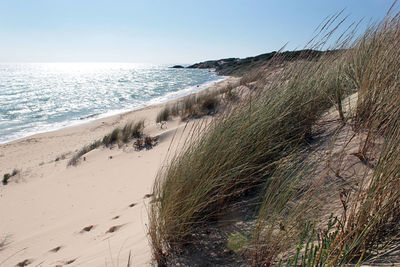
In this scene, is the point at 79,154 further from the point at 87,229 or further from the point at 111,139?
the point at 87,229

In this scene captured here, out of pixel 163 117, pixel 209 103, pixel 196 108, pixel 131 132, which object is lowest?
pixel 131 132

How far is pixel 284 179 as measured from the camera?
171 cm

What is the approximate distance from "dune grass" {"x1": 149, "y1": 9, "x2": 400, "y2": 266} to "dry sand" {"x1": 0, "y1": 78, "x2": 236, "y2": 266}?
38cm

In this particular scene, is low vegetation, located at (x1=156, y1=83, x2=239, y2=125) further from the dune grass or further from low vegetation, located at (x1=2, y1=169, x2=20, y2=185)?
the dune grass

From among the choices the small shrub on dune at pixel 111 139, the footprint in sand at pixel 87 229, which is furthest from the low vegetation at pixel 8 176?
the footprint in sand at pixel 87 229

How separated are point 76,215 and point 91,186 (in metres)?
1.07

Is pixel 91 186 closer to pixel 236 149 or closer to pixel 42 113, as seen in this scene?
pixel 236 149

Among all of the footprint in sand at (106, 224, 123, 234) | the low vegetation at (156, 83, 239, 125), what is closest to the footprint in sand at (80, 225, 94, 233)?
the footprint in sand at (106, 224, 123, 234)

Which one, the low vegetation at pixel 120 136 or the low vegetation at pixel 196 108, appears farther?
the low vegetation at pixel 196 108

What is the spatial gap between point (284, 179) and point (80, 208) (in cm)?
328

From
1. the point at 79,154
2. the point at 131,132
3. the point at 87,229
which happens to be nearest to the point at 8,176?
the point at 79,154

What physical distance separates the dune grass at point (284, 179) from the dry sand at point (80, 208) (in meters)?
0.38

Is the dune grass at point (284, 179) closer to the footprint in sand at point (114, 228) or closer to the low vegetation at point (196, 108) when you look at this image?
the footprint in sand at point (114, 228)

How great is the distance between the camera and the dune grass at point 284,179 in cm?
112
